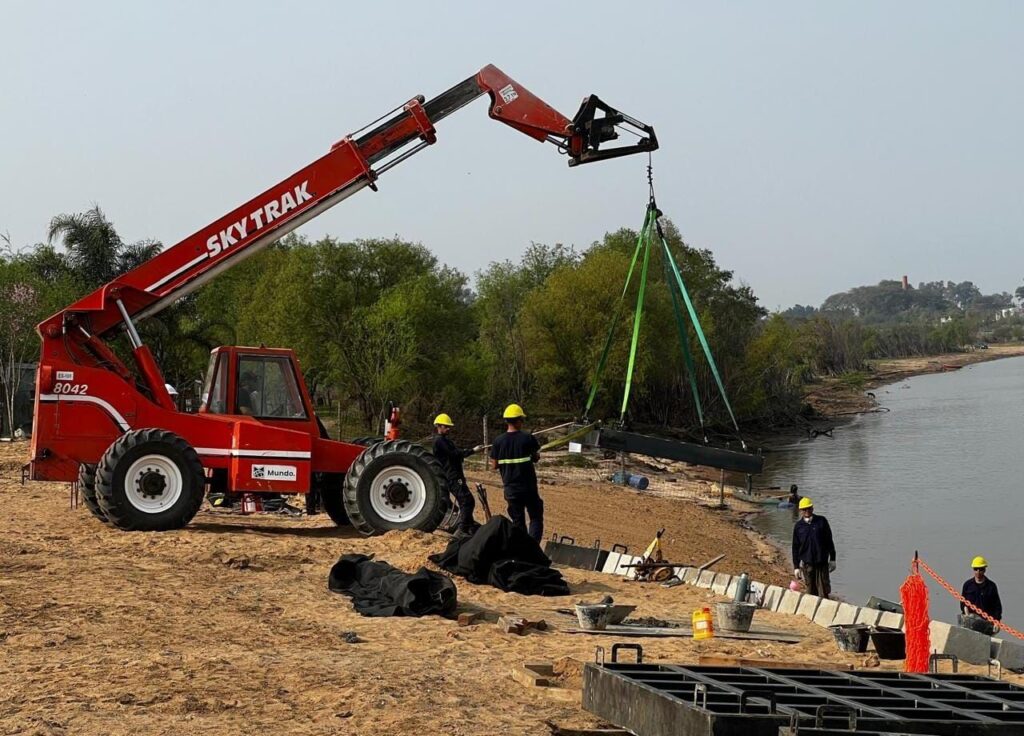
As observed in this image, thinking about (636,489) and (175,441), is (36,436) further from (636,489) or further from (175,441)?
(636,489)

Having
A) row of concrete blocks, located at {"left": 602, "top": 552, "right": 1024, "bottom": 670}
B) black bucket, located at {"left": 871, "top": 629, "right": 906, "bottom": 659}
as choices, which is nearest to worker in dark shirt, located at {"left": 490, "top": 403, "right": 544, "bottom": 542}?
row of concrete blocks, located at {"left": 602, "top": 552, "right": 1024, "bottom": 670}

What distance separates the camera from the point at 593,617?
1105 cm

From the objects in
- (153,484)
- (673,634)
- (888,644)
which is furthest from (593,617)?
(153,484)

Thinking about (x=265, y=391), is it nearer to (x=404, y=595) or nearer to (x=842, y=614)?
(x=404, y=595)

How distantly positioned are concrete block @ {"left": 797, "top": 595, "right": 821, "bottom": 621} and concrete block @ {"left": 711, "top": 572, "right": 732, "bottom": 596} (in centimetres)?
114

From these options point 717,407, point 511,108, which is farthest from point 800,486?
point 511,108

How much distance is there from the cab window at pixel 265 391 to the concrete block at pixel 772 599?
6.29 meters

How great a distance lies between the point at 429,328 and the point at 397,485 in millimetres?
31946

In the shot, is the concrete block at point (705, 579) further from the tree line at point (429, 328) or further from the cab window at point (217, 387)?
the tree line at point (429, 328)

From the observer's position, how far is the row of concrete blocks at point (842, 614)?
10.9 metres

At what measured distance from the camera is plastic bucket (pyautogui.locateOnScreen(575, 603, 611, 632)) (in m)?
11.0

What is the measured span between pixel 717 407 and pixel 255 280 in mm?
22458

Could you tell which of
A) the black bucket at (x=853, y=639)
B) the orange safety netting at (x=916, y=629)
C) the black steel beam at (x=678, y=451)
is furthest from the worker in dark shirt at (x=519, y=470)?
the orange safety netting at (x=916, y=629)

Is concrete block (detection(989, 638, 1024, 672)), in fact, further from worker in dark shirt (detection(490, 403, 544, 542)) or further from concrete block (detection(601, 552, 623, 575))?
concrete block (detection(601, 552, 623, 575))
